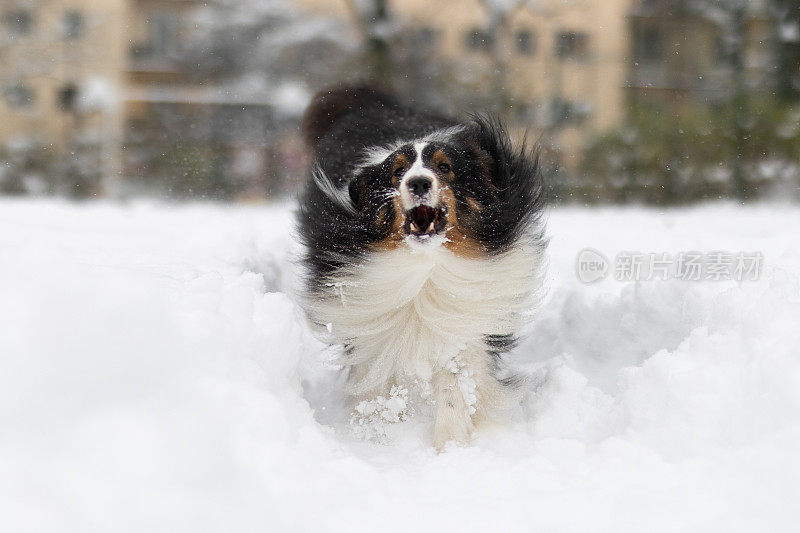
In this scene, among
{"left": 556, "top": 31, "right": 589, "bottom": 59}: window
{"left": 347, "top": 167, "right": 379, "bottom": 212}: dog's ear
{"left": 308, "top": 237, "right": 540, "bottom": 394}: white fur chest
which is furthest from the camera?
{"left": 556, "top": 31, "right": 589, "bottom": 59}: window

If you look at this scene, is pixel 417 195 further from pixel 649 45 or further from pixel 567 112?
pixel 649 45

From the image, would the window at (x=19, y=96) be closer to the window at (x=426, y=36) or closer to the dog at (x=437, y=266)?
the window at (x=426, y=36)

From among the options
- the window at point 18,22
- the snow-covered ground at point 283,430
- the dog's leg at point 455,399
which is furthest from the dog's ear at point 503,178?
the window at point 18,22

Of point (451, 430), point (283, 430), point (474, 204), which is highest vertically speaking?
point (474, 204)

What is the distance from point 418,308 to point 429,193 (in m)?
0.52

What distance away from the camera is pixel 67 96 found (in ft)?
29.1

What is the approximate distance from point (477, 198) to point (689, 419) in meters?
1.14

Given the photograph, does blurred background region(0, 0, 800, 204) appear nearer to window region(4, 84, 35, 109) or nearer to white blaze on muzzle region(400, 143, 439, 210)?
window region(4, 84, 35, 109)

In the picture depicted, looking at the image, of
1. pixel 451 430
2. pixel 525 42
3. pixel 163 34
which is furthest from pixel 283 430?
pixel 163 34

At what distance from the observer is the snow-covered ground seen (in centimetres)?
148

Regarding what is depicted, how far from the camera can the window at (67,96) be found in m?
8.86

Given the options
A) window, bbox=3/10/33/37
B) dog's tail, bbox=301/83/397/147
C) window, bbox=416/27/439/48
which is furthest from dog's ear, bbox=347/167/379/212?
window, bbox=3/10/33/37

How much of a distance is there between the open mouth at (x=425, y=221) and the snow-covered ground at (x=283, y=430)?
0.54 metres

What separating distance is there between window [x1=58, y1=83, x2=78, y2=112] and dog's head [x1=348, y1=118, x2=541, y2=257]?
7.25 m
